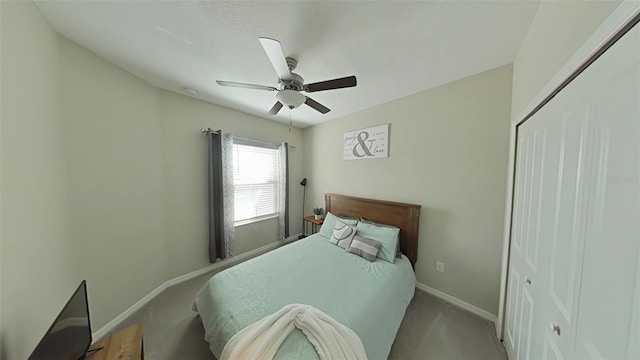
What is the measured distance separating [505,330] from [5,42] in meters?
3.83

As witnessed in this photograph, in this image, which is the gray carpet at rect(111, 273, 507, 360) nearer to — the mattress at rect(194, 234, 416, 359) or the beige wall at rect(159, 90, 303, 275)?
the mattress at rect(194, 234, 416, 359)

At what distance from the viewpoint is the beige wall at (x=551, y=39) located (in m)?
0.69

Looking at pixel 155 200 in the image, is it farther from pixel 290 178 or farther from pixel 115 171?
pixel 290 178

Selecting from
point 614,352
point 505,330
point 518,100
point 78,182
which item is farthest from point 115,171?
point 505,330

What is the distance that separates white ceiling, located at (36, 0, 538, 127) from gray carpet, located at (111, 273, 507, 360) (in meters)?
2.48

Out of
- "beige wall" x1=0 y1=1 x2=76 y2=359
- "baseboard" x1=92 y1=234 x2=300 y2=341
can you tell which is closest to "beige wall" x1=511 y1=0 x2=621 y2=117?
"beige wall" x1=0 y1=1 x2=76 y2=359

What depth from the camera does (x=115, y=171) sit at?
5.89 feet

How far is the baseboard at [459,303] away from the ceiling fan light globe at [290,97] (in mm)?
Result: 2580

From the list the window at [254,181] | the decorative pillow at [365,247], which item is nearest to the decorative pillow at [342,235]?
the decorative pillow at [365,247]

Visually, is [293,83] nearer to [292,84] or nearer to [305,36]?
[292,84]

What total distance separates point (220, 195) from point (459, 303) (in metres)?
3.26

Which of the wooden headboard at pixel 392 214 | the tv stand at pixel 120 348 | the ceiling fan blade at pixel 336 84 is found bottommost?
the tv stand at pixel 120 348

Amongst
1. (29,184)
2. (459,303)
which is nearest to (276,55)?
(29,184)

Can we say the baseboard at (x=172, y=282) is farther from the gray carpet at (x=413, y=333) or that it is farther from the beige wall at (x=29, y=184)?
the beige wall at (x=29, y=184)
